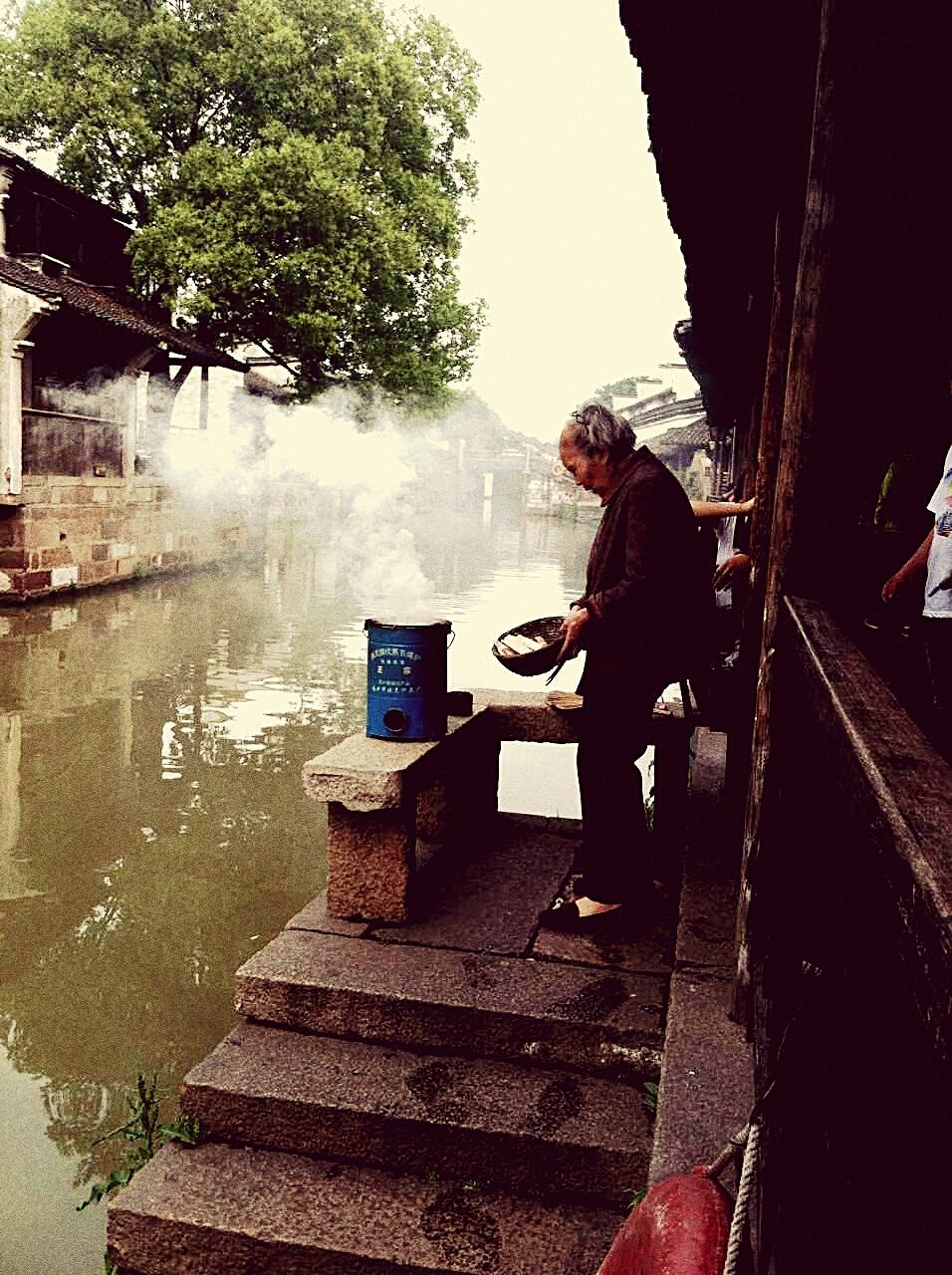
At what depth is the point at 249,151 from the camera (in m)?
23.1

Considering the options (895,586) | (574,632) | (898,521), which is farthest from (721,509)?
(895,586)

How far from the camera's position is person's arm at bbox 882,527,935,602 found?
3.01 metres

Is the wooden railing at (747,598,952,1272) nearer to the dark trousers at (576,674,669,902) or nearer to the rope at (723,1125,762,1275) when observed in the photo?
the rope at (723,1125,762,1275)

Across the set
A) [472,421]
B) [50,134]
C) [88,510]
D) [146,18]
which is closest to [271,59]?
[146,18]

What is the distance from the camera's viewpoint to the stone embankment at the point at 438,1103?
10.7 ft

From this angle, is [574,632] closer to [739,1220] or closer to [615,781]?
[615,781]

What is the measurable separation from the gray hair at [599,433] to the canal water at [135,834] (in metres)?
2.83

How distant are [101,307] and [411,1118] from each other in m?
17.3

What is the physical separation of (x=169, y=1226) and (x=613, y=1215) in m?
1.30

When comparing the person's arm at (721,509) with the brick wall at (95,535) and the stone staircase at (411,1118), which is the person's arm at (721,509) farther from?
the brick wall at (95,535)

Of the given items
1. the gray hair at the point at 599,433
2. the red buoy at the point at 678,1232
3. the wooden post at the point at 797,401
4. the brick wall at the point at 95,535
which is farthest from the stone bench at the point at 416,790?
the brick wall at the point at 95,535

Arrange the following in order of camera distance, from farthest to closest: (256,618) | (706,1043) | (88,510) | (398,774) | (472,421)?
1. (472,421)
2. (88,510)
3. (256,618)
4. (398,774)
5. (706,1043)

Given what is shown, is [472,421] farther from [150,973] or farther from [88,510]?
[150,973]

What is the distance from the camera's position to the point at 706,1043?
3.31 meters
